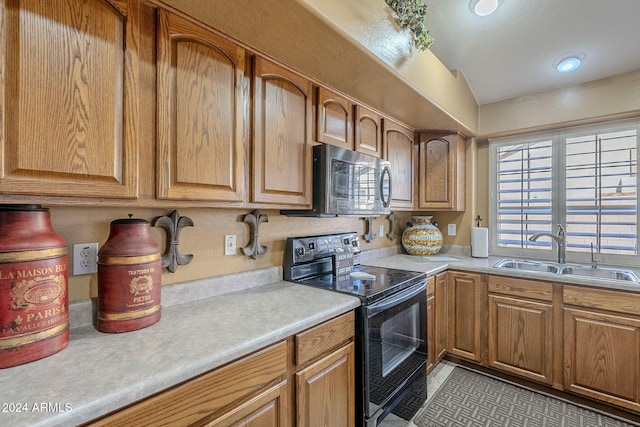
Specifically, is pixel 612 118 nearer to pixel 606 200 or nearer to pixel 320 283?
pixel 606 200

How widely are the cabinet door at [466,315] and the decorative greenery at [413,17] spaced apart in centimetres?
175

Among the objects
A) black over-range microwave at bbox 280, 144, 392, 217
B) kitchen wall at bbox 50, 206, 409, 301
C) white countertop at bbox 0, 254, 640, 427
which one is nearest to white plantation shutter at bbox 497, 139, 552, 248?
black over-range microwave at bbox 280, 144, 392, 217

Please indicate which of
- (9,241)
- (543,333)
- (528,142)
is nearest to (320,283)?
(9,241)

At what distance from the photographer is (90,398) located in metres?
0.67

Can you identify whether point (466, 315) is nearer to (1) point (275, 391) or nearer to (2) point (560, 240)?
(2) point (560, 240)

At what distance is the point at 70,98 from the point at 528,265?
316 cm

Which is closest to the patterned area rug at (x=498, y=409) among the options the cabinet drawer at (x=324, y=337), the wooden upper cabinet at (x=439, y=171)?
the cabinet drawer at (x=324, y=337)

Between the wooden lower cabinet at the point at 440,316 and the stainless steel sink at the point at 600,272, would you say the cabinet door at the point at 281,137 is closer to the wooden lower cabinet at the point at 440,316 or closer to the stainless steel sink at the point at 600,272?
the wooden lower cabinet at the point at 440,316

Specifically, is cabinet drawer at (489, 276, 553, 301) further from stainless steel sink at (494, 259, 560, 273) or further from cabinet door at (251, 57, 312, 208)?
cabinet door at (251, 57, 312, 208)

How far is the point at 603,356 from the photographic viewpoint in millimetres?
1859

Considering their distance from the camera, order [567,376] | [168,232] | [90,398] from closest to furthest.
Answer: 1. [90,398]
2. [168,232]
3. [567,376]

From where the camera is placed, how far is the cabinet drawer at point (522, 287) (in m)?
2.05

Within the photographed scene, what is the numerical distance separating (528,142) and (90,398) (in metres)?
3.37

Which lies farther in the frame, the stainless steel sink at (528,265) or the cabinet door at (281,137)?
the stainless steel sink at (528,265)
